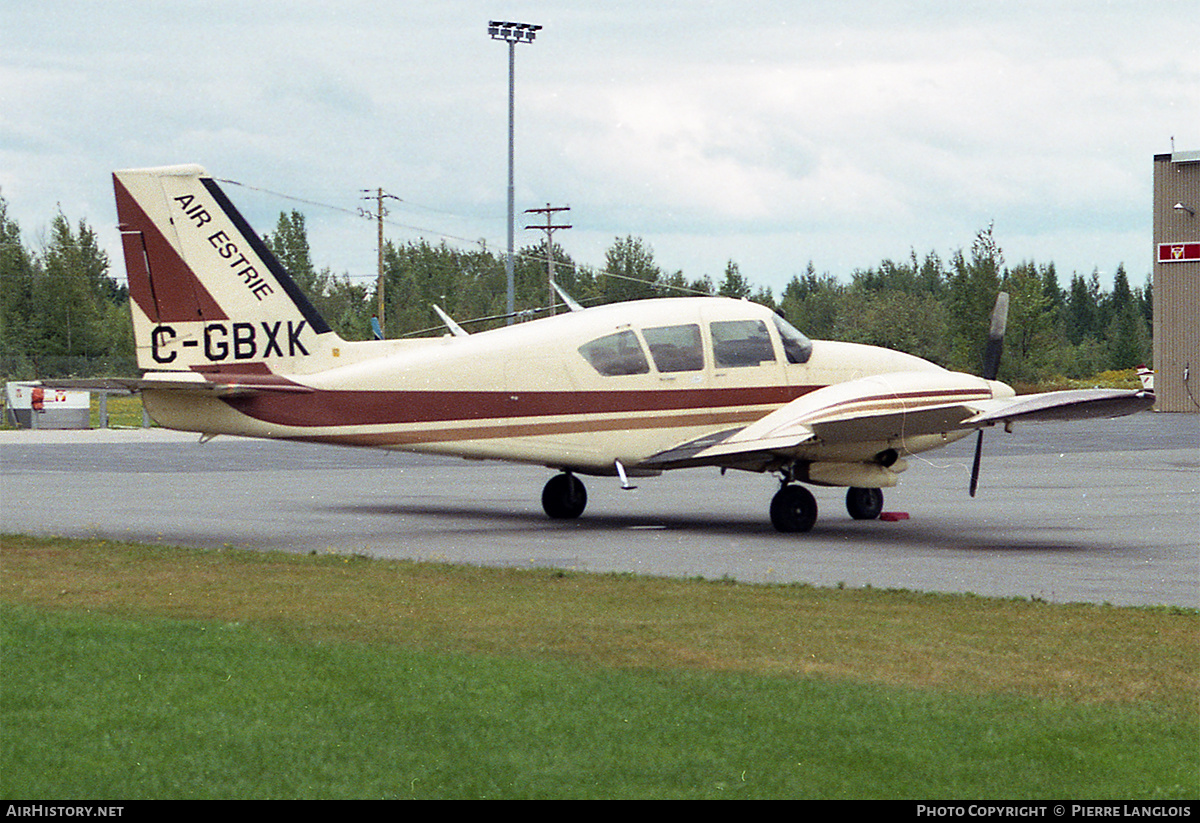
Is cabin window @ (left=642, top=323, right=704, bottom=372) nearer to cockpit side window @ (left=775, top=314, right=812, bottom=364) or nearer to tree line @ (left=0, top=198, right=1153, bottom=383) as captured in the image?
cockpit side window @ (left=775, top=314, right=812, bottom=364)

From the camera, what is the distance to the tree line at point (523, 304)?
79.9 meters

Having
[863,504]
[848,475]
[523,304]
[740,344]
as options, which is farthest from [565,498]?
[523,304]

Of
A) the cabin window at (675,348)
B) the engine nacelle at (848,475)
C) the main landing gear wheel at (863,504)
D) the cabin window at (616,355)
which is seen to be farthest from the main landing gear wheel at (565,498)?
the main landing gear wheel at (863,504)

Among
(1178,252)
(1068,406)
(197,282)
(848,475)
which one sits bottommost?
(848,475)

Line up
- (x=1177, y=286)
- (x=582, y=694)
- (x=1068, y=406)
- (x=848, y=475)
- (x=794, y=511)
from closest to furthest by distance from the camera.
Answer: (x=582, y=694) < (x=1068, y=406) < (x=794, y=511) < (x=848, y=475) < (x=1177, y=286)

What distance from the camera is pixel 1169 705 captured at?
7918 mm

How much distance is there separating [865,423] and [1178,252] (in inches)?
1996

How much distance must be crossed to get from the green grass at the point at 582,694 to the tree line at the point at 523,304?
52.0 metres

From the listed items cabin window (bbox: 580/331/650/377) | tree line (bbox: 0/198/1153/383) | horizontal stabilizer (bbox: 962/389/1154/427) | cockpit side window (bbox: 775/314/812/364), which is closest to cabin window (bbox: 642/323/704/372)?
cabin window (bbox: 580/331/650/377)

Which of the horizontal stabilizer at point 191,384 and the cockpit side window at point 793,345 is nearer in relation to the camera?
the horizontal stabilizer at point 191,384

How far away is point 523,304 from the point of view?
113938 mm

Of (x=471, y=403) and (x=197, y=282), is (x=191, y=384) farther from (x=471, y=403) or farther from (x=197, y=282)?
(x=471, y=403)

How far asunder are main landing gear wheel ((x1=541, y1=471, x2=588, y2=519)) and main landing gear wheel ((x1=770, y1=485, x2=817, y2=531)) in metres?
3.05

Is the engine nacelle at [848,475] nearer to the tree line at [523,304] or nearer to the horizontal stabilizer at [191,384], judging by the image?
the horizontal stabilizer at [191,384]
